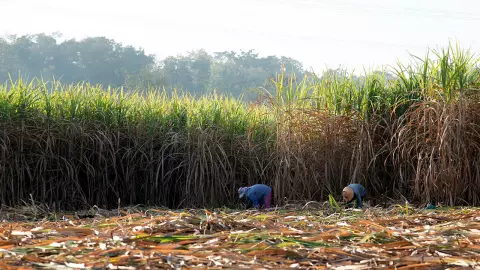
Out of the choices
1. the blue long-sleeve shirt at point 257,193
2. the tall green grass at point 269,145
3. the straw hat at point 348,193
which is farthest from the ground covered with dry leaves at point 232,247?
the tall green grass at point 269,145

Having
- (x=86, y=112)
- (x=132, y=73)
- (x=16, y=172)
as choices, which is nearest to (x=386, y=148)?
(x=86, y=112)

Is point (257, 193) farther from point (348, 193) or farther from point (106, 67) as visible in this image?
point (106, 67)

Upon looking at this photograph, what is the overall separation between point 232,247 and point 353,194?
363 cm

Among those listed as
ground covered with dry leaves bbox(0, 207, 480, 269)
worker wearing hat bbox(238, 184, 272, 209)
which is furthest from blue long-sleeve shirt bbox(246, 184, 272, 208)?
ground covered with dry leaves bbox(0, 207, 480, 269)

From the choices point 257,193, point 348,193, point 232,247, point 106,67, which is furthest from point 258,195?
point 106,67

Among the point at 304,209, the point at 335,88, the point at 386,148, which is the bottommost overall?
the point at 304,209

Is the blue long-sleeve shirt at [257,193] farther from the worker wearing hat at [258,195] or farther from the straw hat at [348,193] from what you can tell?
→ the straw hat at [348,193]

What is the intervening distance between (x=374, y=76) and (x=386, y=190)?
1352 mm

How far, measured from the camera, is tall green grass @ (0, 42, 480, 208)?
269 inches

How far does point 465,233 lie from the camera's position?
3482mm

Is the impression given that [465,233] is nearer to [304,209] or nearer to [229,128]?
[304,209]

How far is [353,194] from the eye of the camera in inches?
253

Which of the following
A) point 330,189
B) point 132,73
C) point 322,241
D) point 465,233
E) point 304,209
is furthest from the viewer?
point 132,73

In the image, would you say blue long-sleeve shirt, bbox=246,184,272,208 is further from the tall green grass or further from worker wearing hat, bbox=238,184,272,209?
the tall green grass
